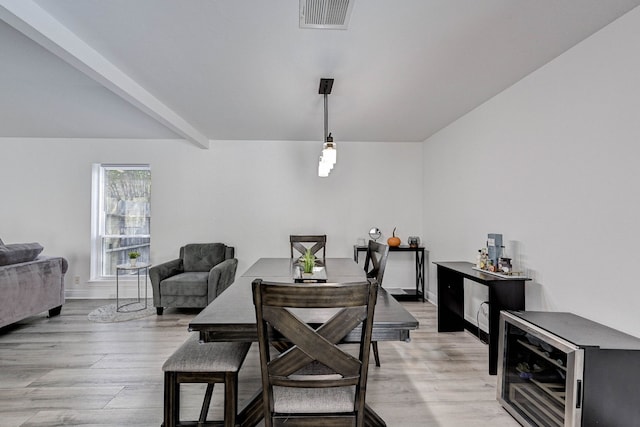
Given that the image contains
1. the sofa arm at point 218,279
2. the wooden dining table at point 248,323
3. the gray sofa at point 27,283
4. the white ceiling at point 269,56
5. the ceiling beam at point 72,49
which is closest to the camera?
the wooden dining table at point 248,323

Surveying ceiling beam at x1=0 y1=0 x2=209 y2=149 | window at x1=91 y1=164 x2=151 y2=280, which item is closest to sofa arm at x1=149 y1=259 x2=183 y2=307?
window at x1=91 y1=164 x2=151 y2=280

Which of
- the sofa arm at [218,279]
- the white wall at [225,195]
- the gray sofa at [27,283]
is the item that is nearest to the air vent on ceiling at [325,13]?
the sofa arm at [218,279]

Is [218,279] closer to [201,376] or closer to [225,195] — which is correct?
[225,195]

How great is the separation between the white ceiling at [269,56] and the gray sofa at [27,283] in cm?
162

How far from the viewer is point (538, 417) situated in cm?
184

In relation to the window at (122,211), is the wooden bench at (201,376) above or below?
below

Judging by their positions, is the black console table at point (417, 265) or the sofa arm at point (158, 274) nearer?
the sofa arm at point (158, 274)

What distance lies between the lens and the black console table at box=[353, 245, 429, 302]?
14.8 feet

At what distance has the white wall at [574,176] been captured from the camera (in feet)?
5.99

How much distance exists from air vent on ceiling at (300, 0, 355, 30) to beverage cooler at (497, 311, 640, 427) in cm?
204

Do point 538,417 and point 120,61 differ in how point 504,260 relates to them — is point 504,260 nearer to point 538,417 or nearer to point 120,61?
point 538,417

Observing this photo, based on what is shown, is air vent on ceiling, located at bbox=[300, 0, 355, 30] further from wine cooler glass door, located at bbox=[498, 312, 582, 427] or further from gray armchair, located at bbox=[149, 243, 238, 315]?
gray armchair, located at bbox=[149, 243, 238, 315]

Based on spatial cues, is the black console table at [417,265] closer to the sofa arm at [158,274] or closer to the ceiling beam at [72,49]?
the sofa arm at [158,274]

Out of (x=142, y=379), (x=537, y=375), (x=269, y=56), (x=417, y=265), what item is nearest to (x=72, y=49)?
(x=269, y=56)
